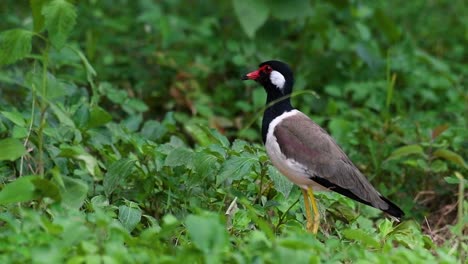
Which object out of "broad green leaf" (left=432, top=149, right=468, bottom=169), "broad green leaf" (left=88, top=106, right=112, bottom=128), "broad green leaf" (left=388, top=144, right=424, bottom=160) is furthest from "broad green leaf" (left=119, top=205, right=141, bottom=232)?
"broad green leaf" (left=432, top=149, right=468, bottom=169)

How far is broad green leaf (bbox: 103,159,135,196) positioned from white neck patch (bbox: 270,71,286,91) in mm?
909

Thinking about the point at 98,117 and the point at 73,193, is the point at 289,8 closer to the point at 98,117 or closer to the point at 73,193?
the point at 98,117

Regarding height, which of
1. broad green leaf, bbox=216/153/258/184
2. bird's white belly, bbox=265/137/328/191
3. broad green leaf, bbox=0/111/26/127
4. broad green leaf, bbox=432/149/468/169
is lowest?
broad green leaf, bbox=432/149/468/169

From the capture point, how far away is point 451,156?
5.85m

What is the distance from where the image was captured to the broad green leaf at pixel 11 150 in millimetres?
4510

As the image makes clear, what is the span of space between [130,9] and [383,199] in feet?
14.2

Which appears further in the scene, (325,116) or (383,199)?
(325,116)

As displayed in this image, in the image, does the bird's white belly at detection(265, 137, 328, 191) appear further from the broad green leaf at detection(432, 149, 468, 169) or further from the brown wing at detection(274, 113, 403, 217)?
the broad green leaf at detection(432, 149, 468, 169)

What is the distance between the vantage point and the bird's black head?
17.5ft

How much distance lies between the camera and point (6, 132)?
18.3 feet

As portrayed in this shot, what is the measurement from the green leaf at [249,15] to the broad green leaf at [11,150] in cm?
308

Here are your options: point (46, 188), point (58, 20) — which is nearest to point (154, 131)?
point (58, 20)

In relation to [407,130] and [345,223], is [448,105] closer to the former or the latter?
[407,130]

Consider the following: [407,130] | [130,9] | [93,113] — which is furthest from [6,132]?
[130,9]
